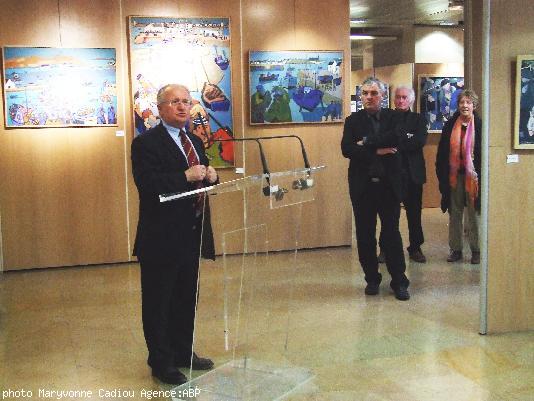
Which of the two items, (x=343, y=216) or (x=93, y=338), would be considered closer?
(x=93, y=338)

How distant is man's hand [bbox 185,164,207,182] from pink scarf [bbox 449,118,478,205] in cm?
389

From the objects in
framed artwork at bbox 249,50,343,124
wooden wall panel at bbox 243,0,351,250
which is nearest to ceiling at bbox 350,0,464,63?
wooden wall panel at bbox 243,0,351,250

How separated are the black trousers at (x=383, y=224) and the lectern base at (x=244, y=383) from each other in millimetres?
1921

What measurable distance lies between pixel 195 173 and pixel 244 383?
110 centimetres

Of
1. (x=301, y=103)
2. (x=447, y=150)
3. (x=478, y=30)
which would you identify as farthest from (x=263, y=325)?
(x=478, y=30)

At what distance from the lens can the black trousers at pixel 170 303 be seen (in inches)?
160

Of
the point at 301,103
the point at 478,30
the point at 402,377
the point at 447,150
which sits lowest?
the point at 402,377

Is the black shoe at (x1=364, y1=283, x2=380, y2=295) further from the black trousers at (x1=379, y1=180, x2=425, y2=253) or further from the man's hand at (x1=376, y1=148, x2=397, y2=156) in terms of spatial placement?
the black trousers at (x1=379, y1=180, x2=425, y2=253)

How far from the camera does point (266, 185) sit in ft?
11.9

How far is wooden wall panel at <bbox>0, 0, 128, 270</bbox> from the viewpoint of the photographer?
7.21m

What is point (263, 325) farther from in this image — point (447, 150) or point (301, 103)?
point (301, 103)

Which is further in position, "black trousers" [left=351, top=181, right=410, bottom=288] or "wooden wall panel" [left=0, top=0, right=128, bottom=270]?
"wooden wall panel" [left=0, top=0, right=128, bottom=270]

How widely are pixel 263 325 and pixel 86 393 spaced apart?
106 centimetres

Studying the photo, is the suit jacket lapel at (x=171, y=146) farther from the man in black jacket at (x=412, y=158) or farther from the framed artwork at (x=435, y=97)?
the framed artwork at (x=435, y=97)
